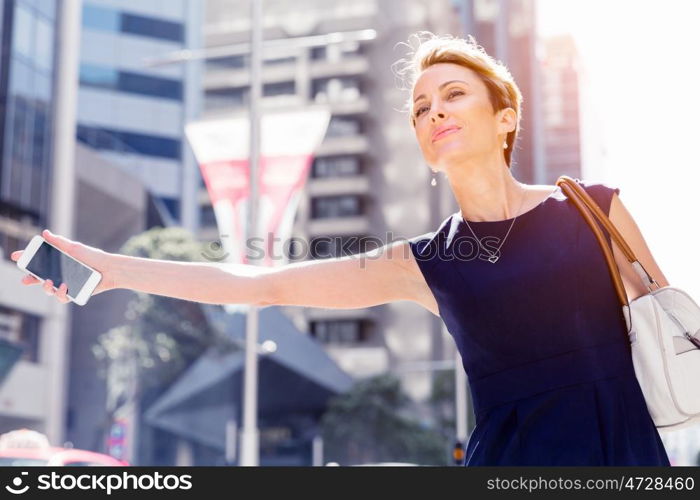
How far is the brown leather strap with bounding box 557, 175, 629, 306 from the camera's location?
231 centimetres

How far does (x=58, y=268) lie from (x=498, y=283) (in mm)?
1010

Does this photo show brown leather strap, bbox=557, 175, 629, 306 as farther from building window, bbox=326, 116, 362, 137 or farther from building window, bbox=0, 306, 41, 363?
building window, bbox=326, 116, 362, 137

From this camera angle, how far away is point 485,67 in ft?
8.24

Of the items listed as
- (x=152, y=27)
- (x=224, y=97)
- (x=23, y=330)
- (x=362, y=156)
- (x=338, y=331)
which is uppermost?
(x=224, y=97)

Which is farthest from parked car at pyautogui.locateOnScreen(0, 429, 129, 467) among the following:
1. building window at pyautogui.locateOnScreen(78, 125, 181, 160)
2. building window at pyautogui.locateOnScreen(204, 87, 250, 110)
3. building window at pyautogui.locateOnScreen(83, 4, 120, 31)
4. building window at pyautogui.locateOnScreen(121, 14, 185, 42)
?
building window at pyautogui.locateOnScreen(204, 87, 250, 110)

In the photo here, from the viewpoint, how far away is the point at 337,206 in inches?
2906

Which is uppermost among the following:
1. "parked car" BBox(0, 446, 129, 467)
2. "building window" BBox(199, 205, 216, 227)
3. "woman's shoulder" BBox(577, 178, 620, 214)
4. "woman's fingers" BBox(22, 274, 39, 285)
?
"building window" BBox(199, 205, 216, 227)

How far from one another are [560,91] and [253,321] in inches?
746

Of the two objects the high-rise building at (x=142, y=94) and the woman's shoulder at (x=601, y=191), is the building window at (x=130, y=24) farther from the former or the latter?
the woman's shoulder at (x=601, y=191)

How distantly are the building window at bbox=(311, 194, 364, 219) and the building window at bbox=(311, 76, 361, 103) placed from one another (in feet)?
22.2

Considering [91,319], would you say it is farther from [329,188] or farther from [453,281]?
[453,281]

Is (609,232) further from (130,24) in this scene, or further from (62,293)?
(130,24)

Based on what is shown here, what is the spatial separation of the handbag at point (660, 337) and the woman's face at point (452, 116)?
0.22 meters

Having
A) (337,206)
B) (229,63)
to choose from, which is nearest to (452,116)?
(337,206)
